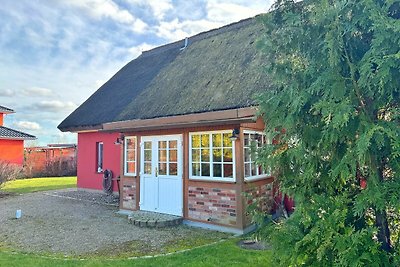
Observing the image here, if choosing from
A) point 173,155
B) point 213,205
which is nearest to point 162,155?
point 173,155

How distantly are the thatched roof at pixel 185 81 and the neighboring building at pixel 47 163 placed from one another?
10.8 metres

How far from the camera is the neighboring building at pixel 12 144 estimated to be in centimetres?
2152

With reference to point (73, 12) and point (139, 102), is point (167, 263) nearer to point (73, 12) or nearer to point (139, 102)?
point (139, 102)

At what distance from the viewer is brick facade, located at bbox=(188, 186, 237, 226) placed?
23.5ft

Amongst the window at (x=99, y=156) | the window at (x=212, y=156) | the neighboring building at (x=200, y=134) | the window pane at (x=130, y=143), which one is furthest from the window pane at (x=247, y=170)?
the window at (x=99, y=156)

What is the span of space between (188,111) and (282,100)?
4955mm

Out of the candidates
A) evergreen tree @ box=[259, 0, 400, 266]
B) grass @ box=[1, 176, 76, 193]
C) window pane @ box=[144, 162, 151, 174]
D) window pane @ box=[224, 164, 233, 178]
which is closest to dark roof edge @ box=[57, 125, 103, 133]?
grass @ box=[1, 176, 76, 193]

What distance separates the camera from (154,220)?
7727 millimetres

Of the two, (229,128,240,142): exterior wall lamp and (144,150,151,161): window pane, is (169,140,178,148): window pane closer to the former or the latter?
(144,150,151,161): window pane

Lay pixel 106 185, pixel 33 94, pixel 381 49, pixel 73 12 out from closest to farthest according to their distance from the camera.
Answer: pixel 381 49
pixel 73 12
pixel 106 185
pixel 33 94

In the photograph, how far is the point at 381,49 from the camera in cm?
261

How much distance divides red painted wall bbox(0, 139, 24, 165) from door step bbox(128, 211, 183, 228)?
58.3ft

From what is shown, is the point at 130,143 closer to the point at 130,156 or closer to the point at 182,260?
the point at 130,156

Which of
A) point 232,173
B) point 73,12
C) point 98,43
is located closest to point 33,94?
point 98,43
